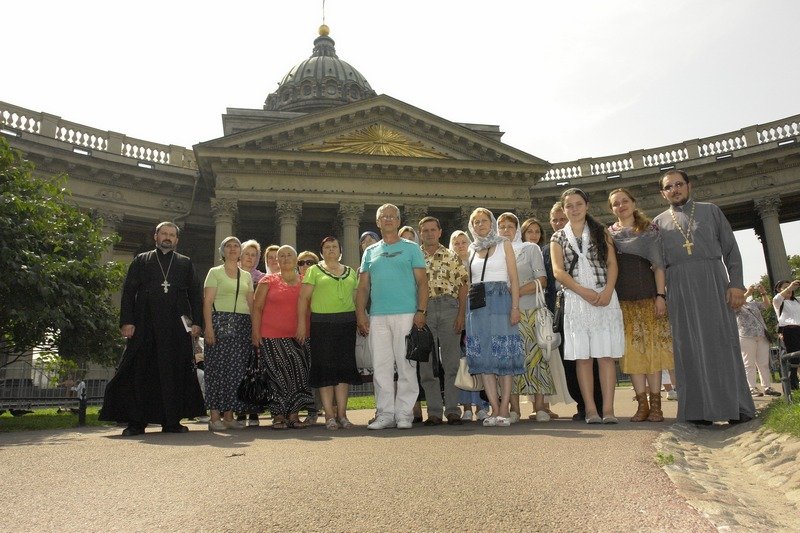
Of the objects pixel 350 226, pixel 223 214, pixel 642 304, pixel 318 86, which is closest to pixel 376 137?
pixel 350 226

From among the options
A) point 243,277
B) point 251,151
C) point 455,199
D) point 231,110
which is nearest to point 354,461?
point 243,277

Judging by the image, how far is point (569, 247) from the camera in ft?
21.5

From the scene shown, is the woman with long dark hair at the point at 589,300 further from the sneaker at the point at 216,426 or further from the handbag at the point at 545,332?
the sneaker at the point at 216,426

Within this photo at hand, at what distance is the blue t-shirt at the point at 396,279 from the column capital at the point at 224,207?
19609 millimetres

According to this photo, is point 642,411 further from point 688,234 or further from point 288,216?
point 288,216

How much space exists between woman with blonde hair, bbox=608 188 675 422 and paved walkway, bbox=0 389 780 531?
1107 millimetres

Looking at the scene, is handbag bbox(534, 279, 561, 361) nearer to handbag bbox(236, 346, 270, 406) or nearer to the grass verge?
the grass verge

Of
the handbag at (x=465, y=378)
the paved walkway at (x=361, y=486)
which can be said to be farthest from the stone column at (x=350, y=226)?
Result: the paved walkway at (x=361, y=486)

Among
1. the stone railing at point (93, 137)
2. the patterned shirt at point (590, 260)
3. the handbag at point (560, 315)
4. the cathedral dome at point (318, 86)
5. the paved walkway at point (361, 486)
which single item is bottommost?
the paved walkway at point (361, 486)

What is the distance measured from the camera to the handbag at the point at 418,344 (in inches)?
253

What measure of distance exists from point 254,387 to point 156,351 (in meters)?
1.25

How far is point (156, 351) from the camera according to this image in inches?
283

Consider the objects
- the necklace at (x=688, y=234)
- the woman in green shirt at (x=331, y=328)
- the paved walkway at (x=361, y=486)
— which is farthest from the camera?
the woman in green shirt at (x=331, y=328)

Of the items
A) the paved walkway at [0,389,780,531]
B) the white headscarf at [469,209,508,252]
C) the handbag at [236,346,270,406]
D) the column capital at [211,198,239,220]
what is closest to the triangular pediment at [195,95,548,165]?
the column capital at [211,198,239,220]
